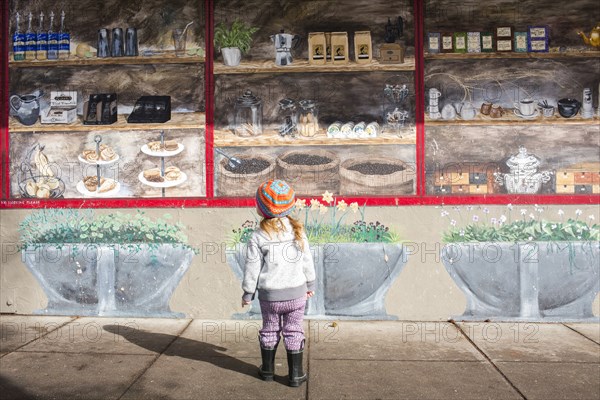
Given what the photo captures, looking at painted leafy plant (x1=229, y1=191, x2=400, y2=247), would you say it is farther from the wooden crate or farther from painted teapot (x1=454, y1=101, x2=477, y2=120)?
painted teapot (x1=454, y1=101, x2=477, y2=120)

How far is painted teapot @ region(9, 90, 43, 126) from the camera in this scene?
229 inches

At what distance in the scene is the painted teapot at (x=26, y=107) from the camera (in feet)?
19.1

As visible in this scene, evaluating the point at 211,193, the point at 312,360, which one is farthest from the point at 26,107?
the point at 312,360

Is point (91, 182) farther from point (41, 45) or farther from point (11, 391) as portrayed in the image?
point (11, 391)

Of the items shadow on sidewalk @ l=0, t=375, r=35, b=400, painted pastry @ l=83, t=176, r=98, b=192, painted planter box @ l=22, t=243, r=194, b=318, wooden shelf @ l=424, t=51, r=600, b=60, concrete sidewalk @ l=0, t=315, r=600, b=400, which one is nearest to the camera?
shadow on sidewalk @ l=0, t=375, r=35, b=400

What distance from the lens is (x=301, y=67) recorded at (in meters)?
5.63

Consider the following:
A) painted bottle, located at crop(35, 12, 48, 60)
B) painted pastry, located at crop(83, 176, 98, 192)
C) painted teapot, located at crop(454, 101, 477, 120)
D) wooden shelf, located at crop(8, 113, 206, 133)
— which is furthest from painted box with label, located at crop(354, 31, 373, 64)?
painted bottle, located at crop(35, 12, 48, 60)

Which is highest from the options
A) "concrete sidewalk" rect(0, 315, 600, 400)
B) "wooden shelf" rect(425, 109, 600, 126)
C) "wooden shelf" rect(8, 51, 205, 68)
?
"wooden shelf" rect(8, 51, 205, 68)

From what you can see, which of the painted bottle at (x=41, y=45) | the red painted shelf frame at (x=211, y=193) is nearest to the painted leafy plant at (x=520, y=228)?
the red painted shelf frame at (x=211, y=193)

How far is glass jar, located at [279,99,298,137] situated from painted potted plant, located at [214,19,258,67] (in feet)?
2.24

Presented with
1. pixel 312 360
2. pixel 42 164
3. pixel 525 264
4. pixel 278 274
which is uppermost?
pixel 42 164

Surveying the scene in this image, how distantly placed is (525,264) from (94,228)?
4.65 m

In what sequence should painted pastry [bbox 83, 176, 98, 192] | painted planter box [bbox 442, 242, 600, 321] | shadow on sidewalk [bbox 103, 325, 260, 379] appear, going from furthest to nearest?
painted pastry [bbox 83, 176, 98, 192]
painted planter box [bbox 442, 242, 600, 321]
shadow on sidewalk [bbox 103, 325, 260, 379]

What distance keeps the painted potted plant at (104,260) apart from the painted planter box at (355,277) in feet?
4.86
